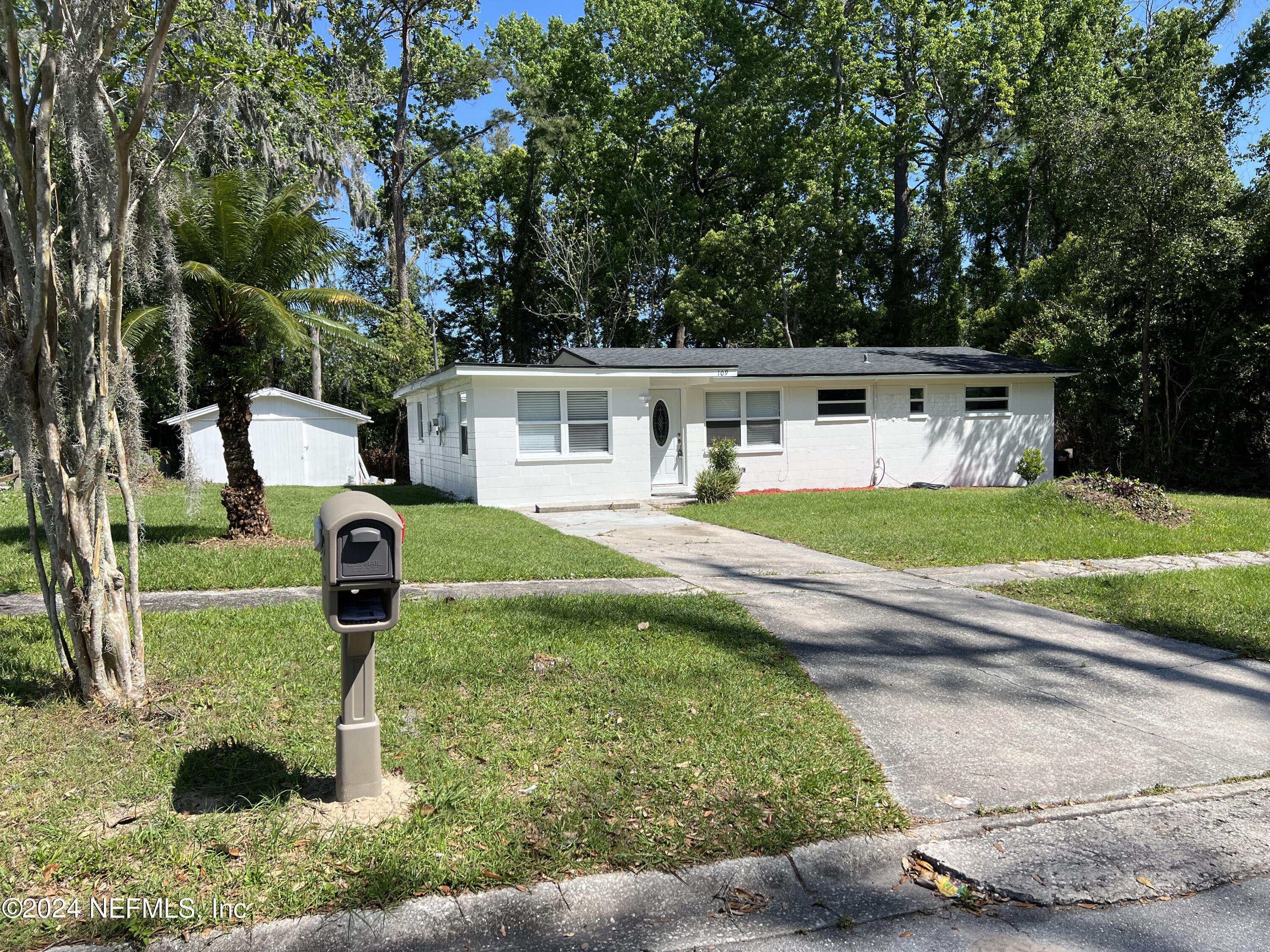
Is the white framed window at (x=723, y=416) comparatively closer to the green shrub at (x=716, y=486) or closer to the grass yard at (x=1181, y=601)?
the green shrub at (x=716, y=486)

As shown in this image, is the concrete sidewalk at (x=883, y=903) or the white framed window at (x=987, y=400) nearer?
the concrete sidewalk at (x=883, y=903)

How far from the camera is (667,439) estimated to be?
17938 millimetres

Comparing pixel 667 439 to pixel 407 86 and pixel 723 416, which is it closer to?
pixel 723 416

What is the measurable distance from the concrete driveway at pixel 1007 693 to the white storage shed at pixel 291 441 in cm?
1880

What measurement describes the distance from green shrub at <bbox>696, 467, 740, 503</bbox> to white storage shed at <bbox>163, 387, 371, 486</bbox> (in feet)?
39.8

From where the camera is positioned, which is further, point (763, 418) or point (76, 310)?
point (763, 418)

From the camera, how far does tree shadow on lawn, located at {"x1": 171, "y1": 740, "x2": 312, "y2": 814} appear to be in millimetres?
3455

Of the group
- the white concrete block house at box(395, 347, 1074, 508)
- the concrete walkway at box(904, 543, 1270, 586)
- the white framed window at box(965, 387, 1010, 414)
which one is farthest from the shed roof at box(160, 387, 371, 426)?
the concrete walkway at box(904, 543, 1270, 586)

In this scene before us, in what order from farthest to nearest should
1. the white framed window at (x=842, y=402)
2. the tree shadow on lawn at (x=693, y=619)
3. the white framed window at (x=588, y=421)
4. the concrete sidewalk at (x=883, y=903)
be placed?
1. the white framed window at (x=842, y=402)
2. the white framed window at (x=588, y=421)
3. the tree shadow on lawn at (x=693, y=619)
4. the concrete sidewalk at (x=883, y=903)

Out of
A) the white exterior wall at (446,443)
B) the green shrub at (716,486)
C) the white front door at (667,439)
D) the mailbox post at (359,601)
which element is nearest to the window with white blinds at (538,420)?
the white exterior wall at (446,443)

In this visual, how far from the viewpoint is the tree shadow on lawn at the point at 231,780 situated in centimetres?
346

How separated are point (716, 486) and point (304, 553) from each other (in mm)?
8684

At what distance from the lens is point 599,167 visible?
109 ft

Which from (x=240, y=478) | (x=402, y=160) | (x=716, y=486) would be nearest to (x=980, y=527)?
(x=716, y=486)
